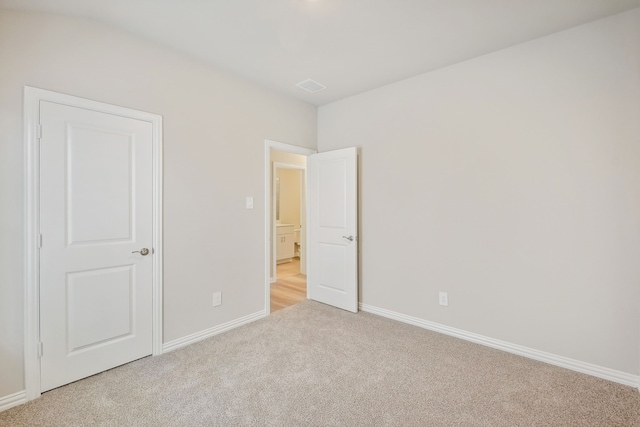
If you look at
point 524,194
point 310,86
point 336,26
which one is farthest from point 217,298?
point 524,194

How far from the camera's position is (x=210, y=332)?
2826 mm

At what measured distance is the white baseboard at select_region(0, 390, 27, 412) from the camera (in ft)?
5.83

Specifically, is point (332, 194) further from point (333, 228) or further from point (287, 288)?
point (287, 288)

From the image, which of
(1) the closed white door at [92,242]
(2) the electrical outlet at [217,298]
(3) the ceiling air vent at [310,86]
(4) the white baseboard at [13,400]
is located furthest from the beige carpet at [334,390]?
(3) the ceiling air vent at [310,86]

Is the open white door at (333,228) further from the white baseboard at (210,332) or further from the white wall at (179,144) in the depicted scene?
the white baseboard at (210,332)

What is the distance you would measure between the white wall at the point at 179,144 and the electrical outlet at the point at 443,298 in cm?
192

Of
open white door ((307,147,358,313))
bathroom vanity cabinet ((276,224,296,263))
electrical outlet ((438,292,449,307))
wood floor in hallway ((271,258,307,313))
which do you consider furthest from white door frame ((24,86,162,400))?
bathroom vanity cabinet ((276,224,296,263))

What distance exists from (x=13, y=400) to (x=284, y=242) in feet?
16.3

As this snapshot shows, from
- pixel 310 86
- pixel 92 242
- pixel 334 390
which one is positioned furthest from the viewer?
pixel 310 86

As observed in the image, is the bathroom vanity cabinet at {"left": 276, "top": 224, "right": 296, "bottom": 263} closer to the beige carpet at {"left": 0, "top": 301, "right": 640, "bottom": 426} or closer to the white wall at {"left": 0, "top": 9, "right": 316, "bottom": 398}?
the white wall at {"left": 0, "top": 9, "right": 316, "bottom": 398}

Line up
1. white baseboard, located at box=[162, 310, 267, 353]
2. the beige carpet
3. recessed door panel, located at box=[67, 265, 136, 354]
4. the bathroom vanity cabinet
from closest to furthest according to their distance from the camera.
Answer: the beige carpet, recessed door panel, located at box=[67, 265, 136, 354], white baseboard, located at box=[162, 310, 267, 353], the bathroom vanity cabinet

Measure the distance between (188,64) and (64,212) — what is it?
1.61 meters

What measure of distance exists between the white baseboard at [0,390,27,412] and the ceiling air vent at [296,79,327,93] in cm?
340

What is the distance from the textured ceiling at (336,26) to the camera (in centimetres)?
197
